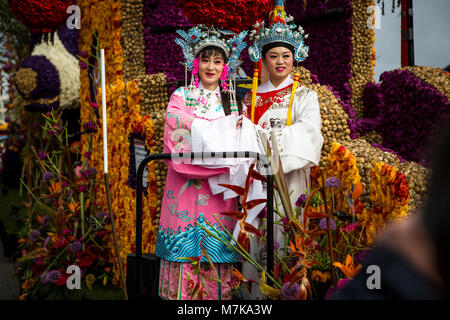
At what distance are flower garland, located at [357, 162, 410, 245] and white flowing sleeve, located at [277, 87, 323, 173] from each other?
15.4 inches

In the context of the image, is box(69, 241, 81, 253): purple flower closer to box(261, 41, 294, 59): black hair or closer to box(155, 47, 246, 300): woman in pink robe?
box(155, 47, 246, 300): woman in pink robe

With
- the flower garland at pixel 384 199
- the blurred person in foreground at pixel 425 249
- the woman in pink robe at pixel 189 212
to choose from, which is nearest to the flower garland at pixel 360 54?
the woman in pink robe at pixel 189 212

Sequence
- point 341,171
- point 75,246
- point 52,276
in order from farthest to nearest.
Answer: point 75,246, point 52,276, point 341,171

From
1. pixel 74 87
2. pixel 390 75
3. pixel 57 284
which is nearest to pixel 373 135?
pixel 390 75

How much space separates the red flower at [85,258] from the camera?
420 cm

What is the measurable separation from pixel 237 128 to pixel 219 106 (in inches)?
13.3

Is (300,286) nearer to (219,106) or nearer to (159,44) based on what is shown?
(219,106)

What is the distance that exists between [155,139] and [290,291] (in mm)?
2372

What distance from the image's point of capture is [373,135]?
192 inches

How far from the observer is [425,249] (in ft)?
1.92

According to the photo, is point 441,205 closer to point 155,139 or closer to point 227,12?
point 227,12

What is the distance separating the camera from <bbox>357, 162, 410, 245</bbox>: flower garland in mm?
2275

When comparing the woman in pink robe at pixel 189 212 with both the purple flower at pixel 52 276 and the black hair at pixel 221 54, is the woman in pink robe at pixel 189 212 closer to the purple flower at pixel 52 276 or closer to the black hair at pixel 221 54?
the black hair at pixel 221 54

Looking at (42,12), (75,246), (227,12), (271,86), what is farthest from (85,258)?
(227,12)
